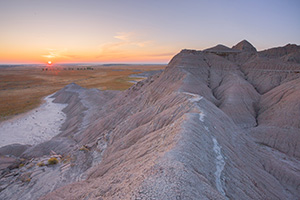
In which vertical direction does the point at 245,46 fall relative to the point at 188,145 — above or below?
above

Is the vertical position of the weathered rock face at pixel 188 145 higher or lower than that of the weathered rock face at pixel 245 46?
lower

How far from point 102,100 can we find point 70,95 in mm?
14089

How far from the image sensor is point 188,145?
326 inches

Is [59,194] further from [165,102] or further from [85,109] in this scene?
[85,109]

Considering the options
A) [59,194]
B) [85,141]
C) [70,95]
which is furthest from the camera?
[70,95]

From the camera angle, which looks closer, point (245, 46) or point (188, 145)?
point (188, 145)

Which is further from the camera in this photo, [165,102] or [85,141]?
[85,141]

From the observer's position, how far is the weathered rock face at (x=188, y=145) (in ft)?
22.0

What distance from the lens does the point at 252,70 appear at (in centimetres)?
3619

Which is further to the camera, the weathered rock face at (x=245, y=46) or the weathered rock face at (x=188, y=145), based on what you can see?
the weathered rock face at (x=245, y=46)

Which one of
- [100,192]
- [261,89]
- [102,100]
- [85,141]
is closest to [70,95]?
[102,100]

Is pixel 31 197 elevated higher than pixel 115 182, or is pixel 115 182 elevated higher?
pixel 115 182

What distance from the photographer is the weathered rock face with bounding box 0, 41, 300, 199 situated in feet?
22.0

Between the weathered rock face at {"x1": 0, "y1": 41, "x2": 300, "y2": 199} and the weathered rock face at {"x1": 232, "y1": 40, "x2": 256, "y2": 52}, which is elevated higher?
the weathered rock face at {"x1": 232, "y1": 40, "x2": 256, "y2": 52}
